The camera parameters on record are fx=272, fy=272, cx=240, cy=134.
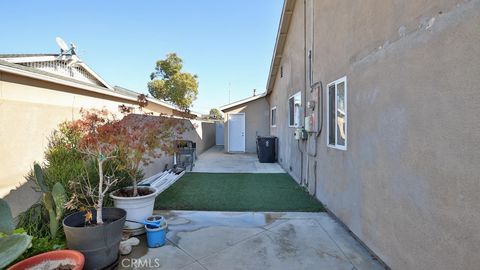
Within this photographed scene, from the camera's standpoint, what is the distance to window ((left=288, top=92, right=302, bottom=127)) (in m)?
7.40

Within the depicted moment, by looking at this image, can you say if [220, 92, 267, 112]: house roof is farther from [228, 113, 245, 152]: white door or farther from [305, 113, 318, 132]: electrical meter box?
[305, 113, 318, 132]: electrical meter box

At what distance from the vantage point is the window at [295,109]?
7.40 m

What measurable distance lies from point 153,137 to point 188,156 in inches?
226

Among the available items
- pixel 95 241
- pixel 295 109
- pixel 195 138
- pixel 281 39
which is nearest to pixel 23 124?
pixel 95 241

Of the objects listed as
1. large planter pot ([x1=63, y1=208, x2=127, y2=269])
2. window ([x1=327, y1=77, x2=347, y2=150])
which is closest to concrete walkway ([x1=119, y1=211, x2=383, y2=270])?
large planter pot ([x1=63, y1=208, x2=127, y2=269])

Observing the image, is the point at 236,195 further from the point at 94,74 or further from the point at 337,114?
the point at 94,74

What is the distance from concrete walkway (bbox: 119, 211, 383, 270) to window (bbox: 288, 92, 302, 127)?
3.37m

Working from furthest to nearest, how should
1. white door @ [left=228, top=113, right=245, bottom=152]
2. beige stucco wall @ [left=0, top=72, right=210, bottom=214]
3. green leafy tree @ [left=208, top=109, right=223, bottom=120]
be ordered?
green leafy tree @ [left=208, top=109, right=223, bottom=120]
white door @ [left=228, top=113, right=245, bottom=152]
beige stucco wall @ [left=0, top=72, right=210, bottom=214]

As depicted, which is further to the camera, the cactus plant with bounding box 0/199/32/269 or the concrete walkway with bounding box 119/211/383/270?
the concrete walkway with bounding box 119/211/383/270

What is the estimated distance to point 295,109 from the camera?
A: 795 cm

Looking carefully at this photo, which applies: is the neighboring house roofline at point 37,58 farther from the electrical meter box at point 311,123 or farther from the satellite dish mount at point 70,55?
the electrical meter box at point 311,123

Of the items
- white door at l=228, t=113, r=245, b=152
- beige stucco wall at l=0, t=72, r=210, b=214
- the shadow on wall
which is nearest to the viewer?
beige stucco wall at l=0, t=72, r=210, b=214

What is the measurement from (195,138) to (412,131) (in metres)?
11.5

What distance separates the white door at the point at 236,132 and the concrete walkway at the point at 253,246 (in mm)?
10260
